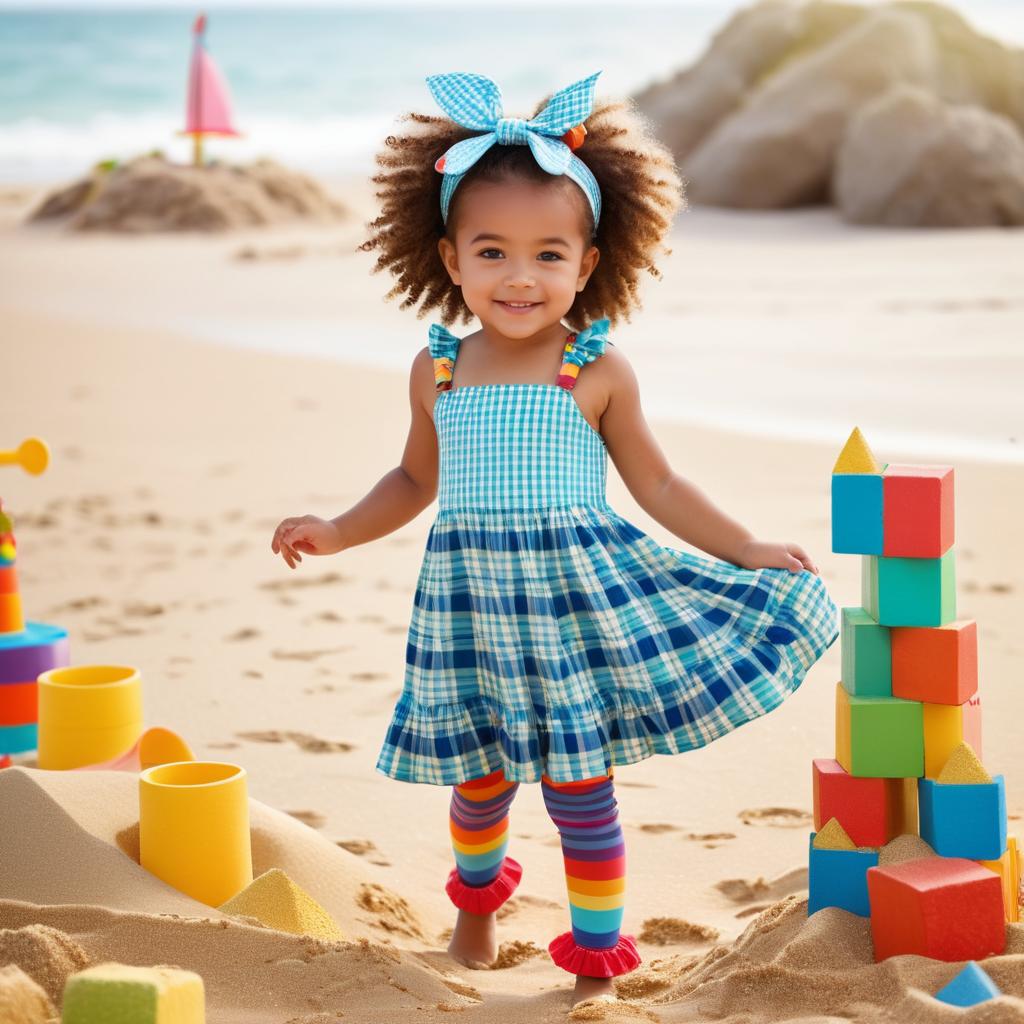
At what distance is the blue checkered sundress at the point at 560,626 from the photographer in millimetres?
2393

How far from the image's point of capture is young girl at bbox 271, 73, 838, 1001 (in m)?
2.41

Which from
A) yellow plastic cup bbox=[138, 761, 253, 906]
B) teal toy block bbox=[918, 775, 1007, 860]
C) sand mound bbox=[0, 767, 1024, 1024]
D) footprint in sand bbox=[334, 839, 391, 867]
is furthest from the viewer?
footprint in sand bbox=[334, 839, 391, 867]

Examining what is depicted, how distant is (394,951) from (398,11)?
215 feet

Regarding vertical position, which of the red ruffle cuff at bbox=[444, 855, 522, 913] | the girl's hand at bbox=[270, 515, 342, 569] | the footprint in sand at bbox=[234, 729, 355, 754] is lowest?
the red ruffle cuff at bbox=[444, 855, 522, 913]

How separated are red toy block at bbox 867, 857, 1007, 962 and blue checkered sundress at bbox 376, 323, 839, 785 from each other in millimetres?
364

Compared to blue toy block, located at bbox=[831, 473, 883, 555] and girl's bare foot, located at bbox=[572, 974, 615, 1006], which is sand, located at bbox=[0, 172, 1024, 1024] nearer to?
girl's bare foot, located at bbox=[572, 974, 615, 1006]

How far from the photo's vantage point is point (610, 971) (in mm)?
2463

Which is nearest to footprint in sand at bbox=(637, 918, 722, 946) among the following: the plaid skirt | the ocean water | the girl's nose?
the plaid skirt

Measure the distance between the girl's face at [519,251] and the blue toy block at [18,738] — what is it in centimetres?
167

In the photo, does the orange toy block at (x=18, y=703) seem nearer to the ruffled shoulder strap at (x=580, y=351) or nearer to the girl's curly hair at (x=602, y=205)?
the girl's curly hair at (x=602, y=205)

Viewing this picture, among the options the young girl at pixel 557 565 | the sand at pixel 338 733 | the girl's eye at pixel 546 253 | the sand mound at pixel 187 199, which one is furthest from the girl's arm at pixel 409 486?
the sand mound at pixel 187 199

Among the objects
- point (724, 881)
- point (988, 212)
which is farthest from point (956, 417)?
point (988, 212)

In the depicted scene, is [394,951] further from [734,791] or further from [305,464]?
[305,464]

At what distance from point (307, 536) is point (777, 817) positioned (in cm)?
132
